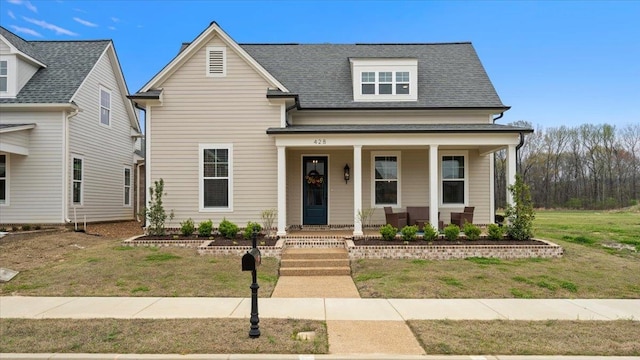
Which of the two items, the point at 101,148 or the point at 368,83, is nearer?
the point at 368,83

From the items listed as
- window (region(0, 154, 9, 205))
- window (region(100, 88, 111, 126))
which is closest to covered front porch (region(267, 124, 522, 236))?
window (region(100, 88, 111, 126))

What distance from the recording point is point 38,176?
14.1m

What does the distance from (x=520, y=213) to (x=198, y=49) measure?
11141mm

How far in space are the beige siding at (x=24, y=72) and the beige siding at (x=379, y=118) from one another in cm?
1027

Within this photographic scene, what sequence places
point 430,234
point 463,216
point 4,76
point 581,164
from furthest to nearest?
point 581,164 → point 4,76 → point 463,216 → point 430,234

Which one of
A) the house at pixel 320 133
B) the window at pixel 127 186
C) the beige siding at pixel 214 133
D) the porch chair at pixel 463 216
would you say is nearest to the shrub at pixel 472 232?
the house at pixel 320 133

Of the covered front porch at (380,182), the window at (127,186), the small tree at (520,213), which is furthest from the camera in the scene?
the window at (127,186)

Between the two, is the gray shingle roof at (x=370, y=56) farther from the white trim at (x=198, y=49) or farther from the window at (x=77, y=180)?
the window at (x=77, y=180)

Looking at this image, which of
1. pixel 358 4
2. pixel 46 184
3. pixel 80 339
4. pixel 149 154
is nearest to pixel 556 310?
pixel 80 339

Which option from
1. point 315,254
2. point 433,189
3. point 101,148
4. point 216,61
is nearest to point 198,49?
point 216,61

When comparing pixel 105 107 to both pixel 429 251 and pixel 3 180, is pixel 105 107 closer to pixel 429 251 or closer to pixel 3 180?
pixel 3 180

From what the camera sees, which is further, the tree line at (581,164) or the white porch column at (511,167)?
the tree line at (581,164)

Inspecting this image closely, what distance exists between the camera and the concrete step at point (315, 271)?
9266 mm

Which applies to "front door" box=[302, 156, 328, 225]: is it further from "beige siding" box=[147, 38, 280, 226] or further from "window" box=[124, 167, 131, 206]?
"window" box=[124, 167, 131, 206]
